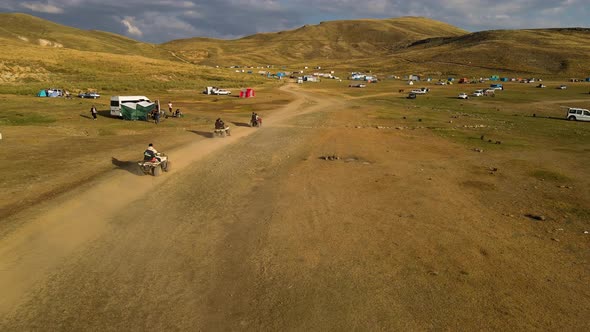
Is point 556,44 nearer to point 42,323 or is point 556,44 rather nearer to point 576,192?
point 576,192

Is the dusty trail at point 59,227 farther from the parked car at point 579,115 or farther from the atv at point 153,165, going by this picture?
the parked car at point 579,115

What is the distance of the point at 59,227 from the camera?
13172mm

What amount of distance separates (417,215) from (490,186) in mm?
6256

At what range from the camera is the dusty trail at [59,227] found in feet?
33.6

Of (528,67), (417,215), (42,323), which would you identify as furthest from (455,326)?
(528,67)

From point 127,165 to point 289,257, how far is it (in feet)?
45.1

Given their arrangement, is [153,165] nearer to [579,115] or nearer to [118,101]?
[118,101]

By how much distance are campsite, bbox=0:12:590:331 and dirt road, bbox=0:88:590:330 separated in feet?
0.18

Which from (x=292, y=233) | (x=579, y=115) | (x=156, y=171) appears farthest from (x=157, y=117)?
(x=579, y=115)

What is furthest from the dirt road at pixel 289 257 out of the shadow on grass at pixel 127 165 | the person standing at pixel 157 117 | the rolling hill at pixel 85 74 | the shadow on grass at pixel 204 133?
the rolling hill at pixel 85 74

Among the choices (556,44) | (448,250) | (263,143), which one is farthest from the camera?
(556,44)

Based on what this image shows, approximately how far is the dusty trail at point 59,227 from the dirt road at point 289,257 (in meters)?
0.06

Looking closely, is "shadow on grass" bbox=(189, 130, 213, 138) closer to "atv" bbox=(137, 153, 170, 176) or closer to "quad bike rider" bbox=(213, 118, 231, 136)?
"quad bike rider" bbox=(213, 118, 231, 136)

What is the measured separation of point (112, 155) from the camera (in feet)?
76.8
